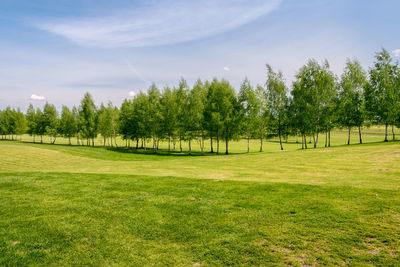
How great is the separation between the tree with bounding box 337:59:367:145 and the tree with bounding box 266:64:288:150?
40.7 ft

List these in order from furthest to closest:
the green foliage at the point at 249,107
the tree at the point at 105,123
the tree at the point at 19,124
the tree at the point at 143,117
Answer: the tree at the point at 19,124 < the tree at the point at 105,123 < the tree at the point at 143,117 < the green foliage at the point at 249,107

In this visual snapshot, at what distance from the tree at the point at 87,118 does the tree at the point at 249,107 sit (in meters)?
56.2

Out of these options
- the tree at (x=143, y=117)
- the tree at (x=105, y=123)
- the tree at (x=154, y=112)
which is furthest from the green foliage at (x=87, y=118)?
the tree at (x=154, y=112)

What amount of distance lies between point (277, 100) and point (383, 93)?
22.3 m

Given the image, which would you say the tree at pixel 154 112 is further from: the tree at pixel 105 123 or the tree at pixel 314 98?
the tree at pixel 314 98

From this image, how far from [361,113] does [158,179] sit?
54321mm

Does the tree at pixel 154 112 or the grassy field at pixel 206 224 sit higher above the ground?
the tree at pixel 154 112

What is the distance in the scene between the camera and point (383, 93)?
4734 centimetres

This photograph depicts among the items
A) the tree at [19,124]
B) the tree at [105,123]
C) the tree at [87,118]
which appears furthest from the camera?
the tree at [19,124]

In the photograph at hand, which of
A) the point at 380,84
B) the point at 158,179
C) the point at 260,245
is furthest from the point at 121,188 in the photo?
the point at 380,84

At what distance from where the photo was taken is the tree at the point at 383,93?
45.7 meters

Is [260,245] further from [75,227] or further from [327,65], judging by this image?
[327,65]

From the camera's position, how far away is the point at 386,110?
46500mm

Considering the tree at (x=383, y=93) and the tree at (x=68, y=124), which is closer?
the tree at (x=383, y=93)
